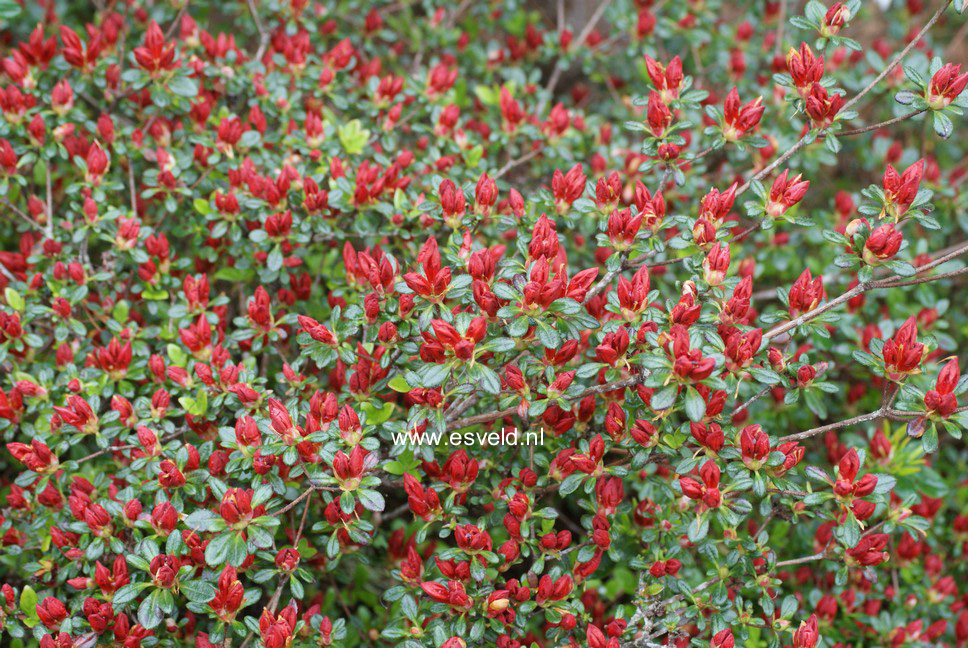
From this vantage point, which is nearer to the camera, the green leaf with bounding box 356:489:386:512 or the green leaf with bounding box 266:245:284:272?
the green leaf with bounding box 356:489:386:512

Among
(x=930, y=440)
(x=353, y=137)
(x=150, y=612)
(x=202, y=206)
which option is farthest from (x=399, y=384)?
(x=930, y=440)

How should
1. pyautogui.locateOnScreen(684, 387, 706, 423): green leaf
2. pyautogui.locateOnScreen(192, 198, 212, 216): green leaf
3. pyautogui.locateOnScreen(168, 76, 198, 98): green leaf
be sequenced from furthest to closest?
pyautogui.locateOnScreen(168, 76, 198, 98): green leaf
pyautogui.locateOnScreen(192, 198, 212, 216): green leaf
pyautogui.locateOnScreen(684, 387, 706, 423): green leaf

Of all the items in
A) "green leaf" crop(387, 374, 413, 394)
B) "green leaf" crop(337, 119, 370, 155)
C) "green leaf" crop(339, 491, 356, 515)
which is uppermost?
"green leaf" crop(337, 119, 370, 155)

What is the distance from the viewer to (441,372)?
1.78 meters

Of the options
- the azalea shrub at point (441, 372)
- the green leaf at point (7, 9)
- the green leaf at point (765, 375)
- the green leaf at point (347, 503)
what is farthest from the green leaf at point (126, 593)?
the green leaf at point (7, 9)

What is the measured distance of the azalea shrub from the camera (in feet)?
6.12

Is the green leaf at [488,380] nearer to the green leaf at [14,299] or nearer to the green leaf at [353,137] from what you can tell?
the green leaf at [353,137]

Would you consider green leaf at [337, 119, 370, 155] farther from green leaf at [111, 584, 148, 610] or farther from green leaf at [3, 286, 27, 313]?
green leaf at [111, 584, 148, 610]

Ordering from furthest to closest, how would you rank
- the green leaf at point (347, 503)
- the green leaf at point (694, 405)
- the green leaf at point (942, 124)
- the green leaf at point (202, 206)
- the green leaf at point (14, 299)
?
the green leaf at point (202, 206) < the green leaf at point (14, 299) < the green leaf at point (942, 124) < the green leaf at point (347, 503) < the green leaf at point (694, 405)

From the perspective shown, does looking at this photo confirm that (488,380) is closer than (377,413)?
Yes

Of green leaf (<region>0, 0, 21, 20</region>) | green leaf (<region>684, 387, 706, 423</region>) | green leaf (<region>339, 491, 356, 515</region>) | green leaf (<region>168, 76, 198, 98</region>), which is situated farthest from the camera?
green leaf (<region>0, 0, 21, 20</region>)

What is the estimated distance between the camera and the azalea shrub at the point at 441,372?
1866 mm

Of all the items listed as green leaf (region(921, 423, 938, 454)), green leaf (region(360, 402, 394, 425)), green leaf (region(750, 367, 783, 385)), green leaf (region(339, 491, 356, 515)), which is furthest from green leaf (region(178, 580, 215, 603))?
green leaf (region(921, 423, 938, 454))

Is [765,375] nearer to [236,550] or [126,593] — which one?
[236,550]
